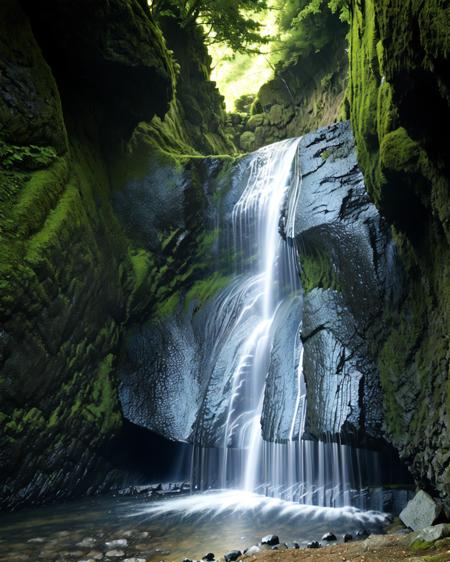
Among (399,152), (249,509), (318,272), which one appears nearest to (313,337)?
(318,272)

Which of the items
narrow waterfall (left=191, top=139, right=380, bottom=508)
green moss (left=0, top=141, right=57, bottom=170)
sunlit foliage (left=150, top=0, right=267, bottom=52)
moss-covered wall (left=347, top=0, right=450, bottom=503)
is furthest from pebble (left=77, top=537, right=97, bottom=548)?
sunlit foliage (left=150, top=0, right=267, bottom=52)

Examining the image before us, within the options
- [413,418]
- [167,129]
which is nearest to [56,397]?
[413,418]

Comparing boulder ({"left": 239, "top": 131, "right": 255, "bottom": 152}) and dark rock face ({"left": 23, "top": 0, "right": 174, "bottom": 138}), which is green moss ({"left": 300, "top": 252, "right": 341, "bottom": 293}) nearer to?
dark rock face ({"left": 23, "top": 0, "right": 174, "bottom": 138})

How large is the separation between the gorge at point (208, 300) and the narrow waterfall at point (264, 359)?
0.14 feet

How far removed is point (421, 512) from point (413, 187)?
367 cm

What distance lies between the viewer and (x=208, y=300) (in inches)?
446

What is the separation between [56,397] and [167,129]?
29.3ft

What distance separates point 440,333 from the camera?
552 centimetres

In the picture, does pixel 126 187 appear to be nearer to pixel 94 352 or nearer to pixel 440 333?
pixel 94 352

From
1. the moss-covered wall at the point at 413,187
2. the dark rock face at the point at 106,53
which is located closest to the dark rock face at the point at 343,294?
the moss-covered wall at the point at 413,187

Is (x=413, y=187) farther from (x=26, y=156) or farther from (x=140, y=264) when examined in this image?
(x=140, y=264)

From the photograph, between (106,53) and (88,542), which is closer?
(88,542)

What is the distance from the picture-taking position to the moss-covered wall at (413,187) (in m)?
4.18

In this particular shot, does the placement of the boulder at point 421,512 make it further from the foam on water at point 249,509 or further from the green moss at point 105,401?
the green moss at point 105,401
